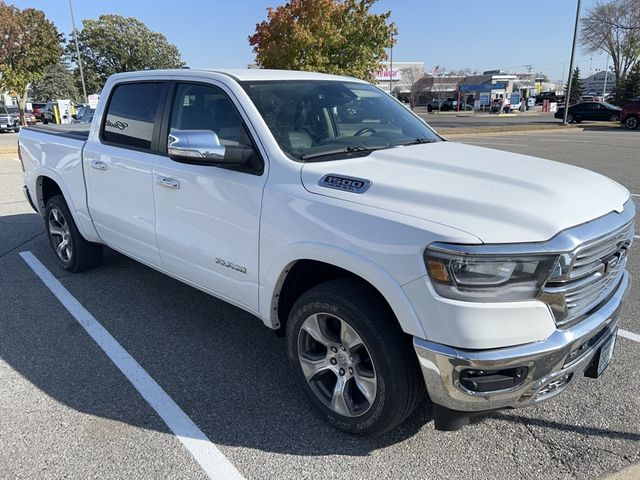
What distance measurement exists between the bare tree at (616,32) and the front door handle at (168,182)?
5445 cm

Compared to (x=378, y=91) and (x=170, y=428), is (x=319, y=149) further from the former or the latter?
(x=170, y=428)

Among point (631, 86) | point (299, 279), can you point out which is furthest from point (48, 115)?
point (631, 86)

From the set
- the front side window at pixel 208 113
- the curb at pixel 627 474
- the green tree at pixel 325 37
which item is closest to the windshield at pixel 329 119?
the front side window at pixel 208 113

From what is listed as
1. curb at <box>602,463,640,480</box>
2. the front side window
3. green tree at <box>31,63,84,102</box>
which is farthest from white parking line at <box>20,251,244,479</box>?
green tree at <box>31,63,84,102</box>

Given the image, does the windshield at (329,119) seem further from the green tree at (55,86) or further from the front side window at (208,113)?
the green tree at (55,86)

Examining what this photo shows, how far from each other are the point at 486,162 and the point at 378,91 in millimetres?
1514

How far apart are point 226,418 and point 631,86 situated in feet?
189

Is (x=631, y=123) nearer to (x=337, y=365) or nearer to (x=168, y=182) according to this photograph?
(x=168, y=182)

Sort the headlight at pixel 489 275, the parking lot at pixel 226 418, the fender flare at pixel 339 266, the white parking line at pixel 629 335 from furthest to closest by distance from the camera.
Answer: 1. the white parking line at pixel 629 335
2. the parking lot at pixel 226 418
3. the fender flare at pixel 339 266
4. the headlight at pixel 489 275

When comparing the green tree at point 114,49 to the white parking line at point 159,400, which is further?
the green tree at point 114,49

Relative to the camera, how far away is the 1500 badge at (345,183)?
2611mm

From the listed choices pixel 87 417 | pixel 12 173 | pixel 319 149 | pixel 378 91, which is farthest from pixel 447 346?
pixel 12 173

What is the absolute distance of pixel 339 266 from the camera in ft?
8.39

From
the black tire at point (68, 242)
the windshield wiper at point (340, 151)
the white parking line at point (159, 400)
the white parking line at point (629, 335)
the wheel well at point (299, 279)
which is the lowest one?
the white parking line at point (629, 335)
